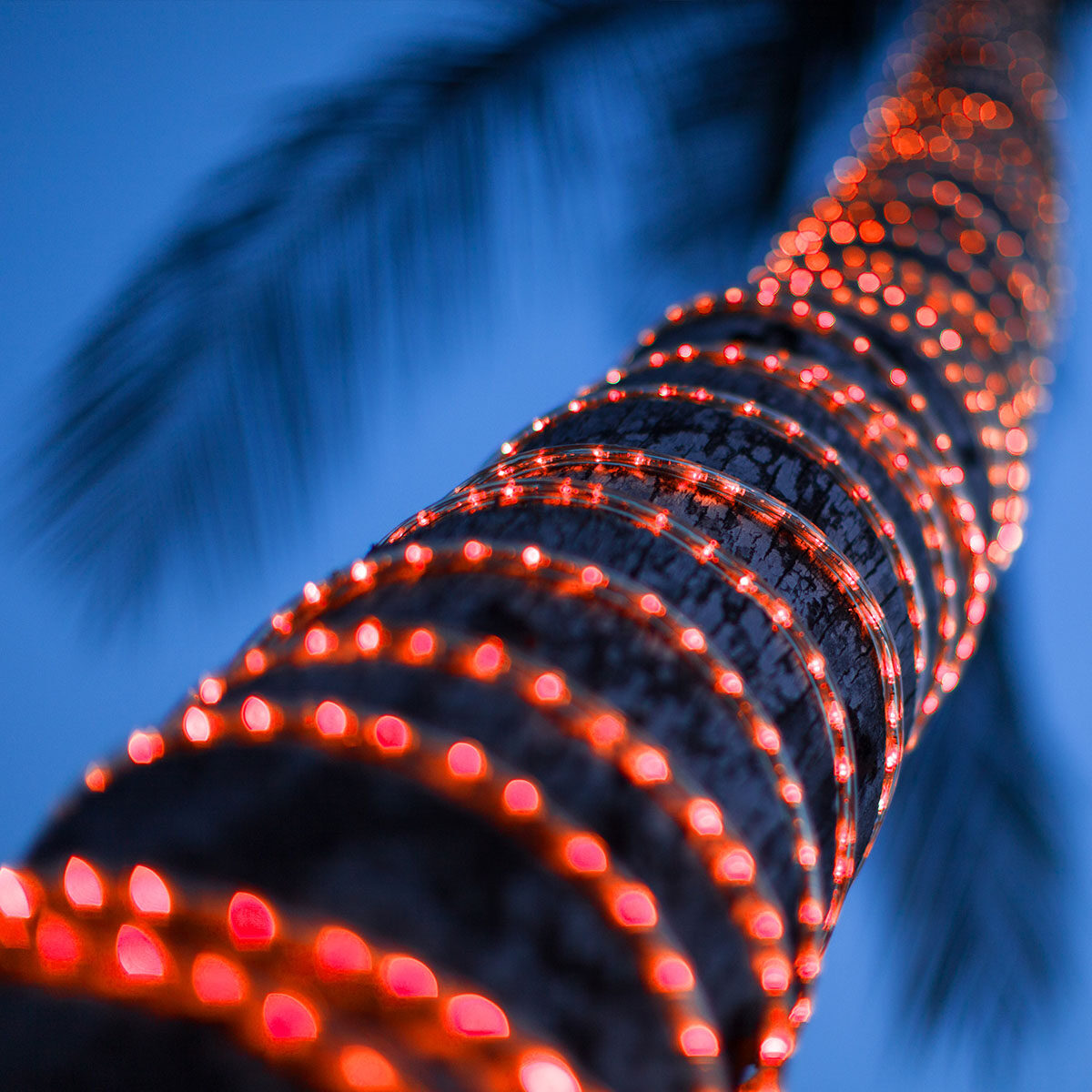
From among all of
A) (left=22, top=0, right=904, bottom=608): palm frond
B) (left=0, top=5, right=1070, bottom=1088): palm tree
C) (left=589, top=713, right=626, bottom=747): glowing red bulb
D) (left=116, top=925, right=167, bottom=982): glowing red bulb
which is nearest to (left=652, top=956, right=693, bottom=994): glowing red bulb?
(left=0, top=5, right=1070, bottom=1088): palm tree

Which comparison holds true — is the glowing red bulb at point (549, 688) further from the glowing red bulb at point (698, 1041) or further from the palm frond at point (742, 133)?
the palm frond at point (742, 133)

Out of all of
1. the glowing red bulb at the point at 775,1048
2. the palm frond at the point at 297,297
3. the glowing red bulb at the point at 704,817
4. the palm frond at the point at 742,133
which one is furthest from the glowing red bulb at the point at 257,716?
the palm frond at the point at 742,133

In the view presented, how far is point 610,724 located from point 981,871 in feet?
6.94

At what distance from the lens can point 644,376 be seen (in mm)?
863

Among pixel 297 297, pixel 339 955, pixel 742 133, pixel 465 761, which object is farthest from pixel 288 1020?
pixel 742 133

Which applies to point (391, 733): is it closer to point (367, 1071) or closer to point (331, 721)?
point (331, 721)

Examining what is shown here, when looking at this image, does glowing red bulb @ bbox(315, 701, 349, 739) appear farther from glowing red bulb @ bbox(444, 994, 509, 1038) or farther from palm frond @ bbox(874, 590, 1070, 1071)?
palm frond @ bbox(874, 590, 1070, 1071)

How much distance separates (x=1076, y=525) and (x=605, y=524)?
915 centimetres

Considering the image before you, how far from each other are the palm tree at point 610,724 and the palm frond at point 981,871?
154cm

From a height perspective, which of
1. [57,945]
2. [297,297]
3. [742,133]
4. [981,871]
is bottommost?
[57,945]

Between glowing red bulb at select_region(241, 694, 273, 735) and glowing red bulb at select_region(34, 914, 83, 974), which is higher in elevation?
glowing red bulb at select_region(241, 694, 273, 735)

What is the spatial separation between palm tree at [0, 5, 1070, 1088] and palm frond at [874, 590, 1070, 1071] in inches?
60.7

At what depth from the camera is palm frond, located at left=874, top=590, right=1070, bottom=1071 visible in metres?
2.12

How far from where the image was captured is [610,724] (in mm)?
487
